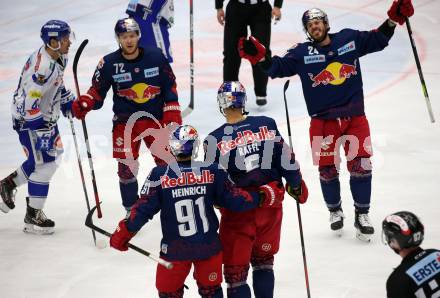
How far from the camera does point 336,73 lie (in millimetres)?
7109

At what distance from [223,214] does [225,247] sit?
0.22 metres

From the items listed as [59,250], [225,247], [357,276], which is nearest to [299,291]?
[357,276]

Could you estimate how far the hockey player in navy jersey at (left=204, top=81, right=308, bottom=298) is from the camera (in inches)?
225

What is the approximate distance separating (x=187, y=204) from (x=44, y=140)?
2619mm

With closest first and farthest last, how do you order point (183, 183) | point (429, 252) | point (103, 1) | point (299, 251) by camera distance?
point (429, 252), point (183, 183), point (299, 251), point (103, 1)

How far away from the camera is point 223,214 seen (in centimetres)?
580

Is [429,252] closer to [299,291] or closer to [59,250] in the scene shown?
[299,291]

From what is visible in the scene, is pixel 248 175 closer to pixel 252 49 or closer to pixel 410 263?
pixel 252 49

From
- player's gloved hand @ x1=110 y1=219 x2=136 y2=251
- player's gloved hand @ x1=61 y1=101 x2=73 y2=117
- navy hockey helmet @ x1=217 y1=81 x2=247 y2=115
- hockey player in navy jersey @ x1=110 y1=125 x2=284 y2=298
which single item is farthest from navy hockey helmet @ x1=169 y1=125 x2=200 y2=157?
player's gloved hand @ x1=61 y1=101 x2=73 y2=117

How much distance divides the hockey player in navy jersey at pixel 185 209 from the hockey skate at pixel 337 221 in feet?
6.49

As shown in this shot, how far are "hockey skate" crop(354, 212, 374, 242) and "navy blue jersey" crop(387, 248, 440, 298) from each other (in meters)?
2.91

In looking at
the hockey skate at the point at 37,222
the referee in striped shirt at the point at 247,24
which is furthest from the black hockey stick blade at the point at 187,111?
the hockey skate at the point at 37,222

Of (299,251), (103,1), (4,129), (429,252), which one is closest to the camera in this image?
(429,252)

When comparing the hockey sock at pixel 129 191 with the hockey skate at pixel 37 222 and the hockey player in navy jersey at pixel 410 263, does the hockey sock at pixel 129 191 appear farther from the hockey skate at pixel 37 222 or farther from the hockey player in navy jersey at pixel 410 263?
the hockey player in navy jersey at pixel 410 263
